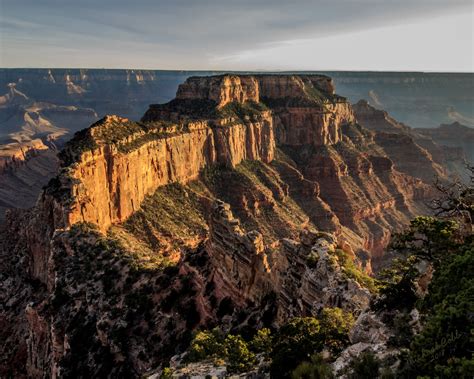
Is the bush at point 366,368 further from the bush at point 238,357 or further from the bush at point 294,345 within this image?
the bush at point 238,357

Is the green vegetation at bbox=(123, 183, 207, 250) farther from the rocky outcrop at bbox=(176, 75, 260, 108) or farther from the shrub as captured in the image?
the shrub

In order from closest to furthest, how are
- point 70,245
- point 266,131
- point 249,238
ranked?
1. point 249,238
2. point 70,245
3. point 266,131

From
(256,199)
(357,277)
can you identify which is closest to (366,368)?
(357,277)

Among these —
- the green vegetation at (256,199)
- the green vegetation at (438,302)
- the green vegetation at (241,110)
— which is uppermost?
the green vegetation at (241,110)

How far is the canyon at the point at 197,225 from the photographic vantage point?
4025 centimetres

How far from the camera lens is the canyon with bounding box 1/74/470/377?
132 feet

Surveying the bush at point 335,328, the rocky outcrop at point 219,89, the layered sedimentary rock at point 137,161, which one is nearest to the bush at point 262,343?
the bush at point 335,328

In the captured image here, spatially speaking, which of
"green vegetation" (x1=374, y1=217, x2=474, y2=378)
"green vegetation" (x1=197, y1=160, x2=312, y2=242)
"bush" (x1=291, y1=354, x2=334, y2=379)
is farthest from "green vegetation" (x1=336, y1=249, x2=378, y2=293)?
"green vegetation" (x1=197, y1=160, x2=312, y2=242)

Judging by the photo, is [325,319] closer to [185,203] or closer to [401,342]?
[401,342]

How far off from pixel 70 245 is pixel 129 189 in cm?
2497

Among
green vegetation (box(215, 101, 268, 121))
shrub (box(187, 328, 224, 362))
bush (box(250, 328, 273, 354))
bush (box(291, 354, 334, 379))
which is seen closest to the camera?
bush (box(291, 354, 334, 379))

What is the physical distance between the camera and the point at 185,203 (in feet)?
305

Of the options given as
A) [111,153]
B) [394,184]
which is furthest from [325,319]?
[394,184]

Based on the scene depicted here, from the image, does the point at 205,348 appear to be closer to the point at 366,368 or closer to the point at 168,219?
the point at 366,368
